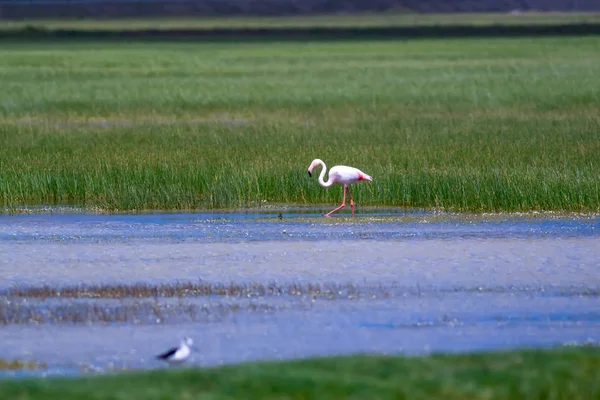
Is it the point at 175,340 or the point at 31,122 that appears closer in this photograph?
the point at 175,340

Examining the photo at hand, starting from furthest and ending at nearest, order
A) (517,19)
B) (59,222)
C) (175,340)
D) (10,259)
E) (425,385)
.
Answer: (517,19)
(59,222)
(10,259)
(175,340)
(425,385)

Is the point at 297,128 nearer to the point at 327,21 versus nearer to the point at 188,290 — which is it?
the point at 188,290

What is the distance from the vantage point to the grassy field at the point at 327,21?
10700 centimetres

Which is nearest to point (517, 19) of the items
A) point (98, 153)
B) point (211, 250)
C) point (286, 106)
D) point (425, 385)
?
point (286, 106)

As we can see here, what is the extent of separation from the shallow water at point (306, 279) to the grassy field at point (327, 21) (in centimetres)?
8890

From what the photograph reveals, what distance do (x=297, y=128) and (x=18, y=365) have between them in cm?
2022

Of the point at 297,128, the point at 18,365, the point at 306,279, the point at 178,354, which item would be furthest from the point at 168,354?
the point at 297,128

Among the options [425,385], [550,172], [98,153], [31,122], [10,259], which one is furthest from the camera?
[31,122]

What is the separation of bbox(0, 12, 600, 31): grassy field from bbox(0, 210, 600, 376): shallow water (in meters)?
88.9

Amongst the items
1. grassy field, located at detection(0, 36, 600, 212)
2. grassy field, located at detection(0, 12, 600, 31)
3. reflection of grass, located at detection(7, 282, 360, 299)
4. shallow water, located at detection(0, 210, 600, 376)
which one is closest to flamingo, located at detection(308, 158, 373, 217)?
shallow water, located at detection(0, 210, 600, 376)

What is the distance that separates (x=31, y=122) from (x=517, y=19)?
278 feet

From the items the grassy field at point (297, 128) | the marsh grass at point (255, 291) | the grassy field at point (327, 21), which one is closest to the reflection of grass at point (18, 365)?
the marsh grass at point (255, 291)

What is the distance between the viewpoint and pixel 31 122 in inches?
1287

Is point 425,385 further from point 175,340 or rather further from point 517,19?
point 517,19
